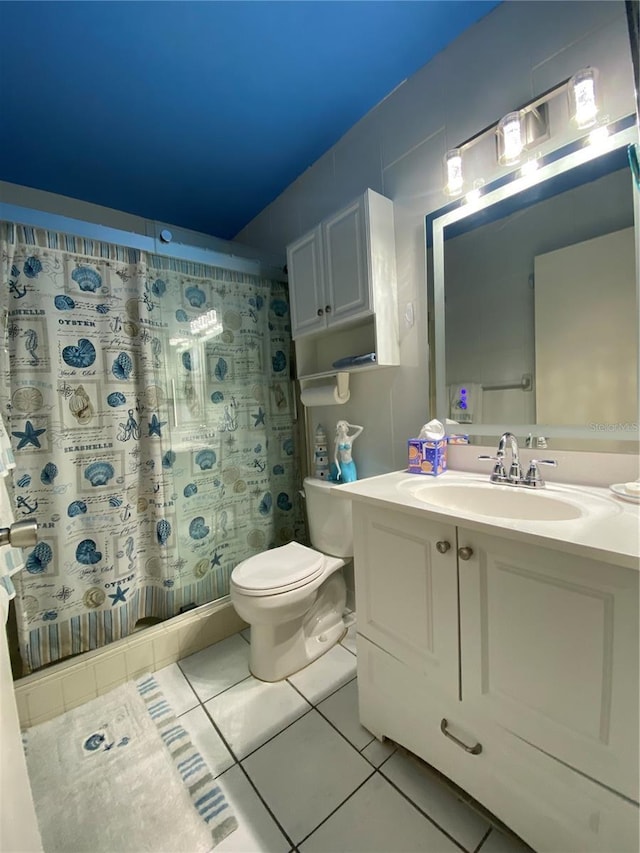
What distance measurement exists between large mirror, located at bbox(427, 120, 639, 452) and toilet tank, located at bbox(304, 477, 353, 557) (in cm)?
62

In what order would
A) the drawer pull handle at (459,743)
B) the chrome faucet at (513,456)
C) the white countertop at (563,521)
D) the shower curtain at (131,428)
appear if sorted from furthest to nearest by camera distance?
the shower curtain at (131,428)
the chrome faucet at (513,456)
the drawer pull handle at (459,743)
the white countertop at (563,521)

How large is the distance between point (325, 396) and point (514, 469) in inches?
35.4

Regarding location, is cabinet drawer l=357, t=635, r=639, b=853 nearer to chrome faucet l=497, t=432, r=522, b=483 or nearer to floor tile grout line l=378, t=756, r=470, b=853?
floor tile grout line l=378, t=756, r=470, b=853

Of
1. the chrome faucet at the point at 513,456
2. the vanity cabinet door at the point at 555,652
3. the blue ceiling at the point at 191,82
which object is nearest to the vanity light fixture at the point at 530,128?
the blue ceiling at the point at 191,82

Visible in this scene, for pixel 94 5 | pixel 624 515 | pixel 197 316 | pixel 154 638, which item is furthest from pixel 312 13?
pixel 154 638

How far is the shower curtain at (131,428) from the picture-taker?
4.35 ft

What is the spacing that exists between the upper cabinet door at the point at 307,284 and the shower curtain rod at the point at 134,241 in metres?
0.24

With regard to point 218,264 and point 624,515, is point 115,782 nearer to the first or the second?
point 624,515

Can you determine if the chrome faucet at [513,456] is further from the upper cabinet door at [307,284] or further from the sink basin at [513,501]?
the upper cabinet door at [307,284]

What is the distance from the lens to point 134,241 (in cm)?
152

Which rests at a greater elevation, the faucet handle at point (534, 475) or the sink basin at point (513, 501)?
the faucet handle at point (534, 475)

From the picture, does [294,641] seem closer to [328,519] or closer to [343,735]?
[343,735]

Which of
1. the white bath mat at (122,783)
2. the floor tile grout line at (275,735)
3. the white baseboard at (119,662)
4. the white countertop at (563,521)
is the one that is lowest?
the white bath mat at (122,783)

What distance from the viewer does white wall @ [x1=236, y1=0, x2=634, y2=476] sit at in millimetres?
987
